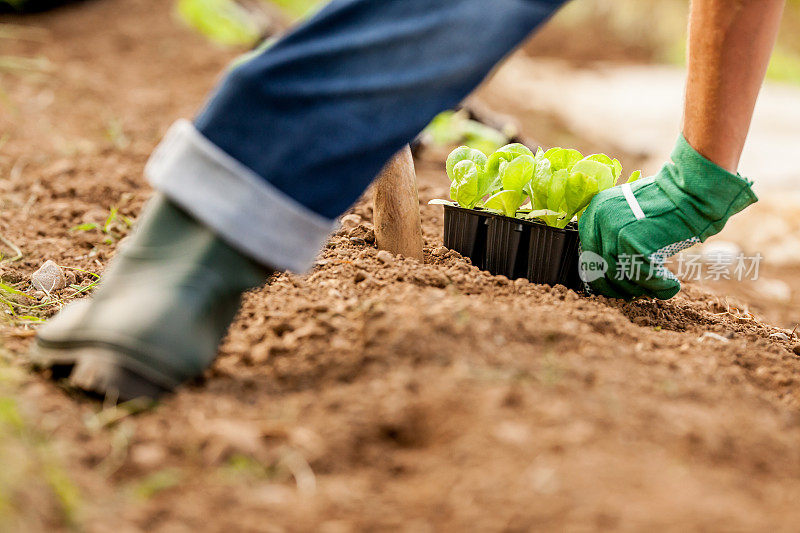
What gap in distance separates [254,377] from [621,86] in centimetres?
601

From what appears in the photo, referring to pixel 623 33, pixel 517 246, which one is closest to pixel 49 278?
pixel 517 246

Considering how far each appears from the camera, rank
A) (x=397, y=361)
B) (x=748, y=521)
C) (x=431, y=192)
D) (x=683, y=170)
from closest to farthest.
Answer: (x=748, y=521)
(x=397, y=361)
(x=683, y=170)
(x=431, y=192)

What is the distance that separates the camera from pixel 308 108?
4.07 feet

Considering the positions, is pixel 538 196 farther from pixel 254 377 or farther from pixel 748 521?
pixel 748 521

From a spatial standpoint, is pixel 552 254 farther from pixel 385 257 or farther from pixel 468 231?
pixel 385 257

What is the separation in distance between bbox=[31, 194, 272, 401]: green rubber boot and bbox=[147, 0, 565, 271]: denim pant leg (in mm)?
50

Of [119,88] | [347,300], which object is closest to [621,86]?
[119,88]

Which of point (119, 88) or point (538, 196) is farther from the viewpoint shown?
point (119, 88)

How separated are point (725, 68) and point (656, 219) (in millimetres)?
363

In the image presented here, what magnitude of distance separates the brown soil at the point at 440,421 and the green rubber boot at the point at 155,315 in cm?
5

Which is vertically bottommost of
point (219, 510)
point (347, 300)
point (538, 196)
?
point (219, 510)

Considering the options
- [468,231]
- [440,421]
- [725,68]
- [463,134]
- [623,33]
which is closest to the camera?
[440,421]

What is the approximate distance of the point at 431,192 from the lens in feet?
8.89

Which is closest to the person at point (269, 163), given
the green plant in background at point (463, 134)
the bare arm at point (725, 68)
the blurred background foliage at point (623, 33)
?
the bare arm at point (725, 68)
